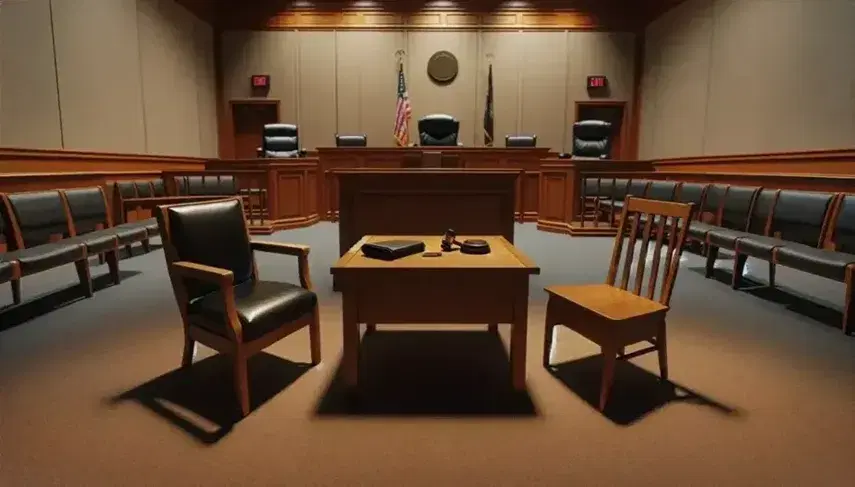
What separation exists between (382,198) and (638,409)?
2.23 m

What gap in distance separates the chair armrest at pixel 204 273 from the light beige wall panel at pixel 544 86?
8543 millimetres

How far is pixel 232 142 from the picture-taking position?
9.95 m

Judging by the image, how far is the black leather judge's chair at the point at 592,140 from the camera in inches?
322

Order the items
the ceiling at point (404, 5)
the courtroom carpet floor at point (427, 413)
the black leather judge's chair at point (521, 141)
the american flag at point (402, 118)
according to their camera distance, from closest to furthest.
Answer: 1. the courtroom carpet floor at point (427, 413)
2. the black leather judge's chair at point (521, 141)
3. the american flag at point (402, 118)
4. the ceiling at point (404, 5)

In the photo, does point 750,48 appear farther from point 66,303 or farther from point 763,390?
point 66,303

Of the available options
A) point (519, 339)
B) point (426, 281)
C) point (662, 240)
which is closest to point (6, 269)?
point (426, 281)

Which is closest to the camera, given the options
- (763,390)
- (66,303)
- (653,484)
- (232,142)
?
(653,484)

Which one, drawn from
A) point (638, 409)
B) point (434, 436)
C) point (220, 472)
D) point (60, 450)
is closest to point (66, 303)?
point (60, 450)

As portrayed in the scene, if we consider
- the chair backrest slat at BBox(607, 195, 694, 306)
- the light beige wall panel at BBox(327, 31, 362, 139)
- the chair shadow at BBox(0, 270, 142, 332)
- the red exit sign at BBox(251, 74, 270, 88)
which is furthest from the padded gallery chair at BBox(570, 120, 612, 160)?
the chair shadow at BBox(0, 270, 142, 332)

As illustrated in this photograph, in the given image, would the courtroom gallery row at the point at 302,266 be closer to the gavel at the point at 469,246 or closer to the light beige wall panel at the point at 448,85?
the gavel at the point at 469,246

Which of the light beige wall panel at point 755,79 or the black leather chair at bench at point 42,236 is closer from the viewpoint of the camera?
the black leather chair at bench at point 42,236

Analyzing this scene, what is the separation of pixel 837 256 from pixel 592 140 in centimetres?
560

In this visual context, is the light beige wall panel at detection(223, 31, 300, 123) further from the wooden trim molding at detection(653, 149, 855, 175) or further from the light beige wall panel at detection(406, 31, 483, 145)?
the wooden trim molding at detection(653, 149, 855, 175)

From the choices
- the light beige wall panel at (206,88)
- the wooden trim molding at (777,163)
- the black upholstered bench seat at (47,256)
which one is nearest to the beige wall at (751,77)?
the wooden trim molding at (777,163)
